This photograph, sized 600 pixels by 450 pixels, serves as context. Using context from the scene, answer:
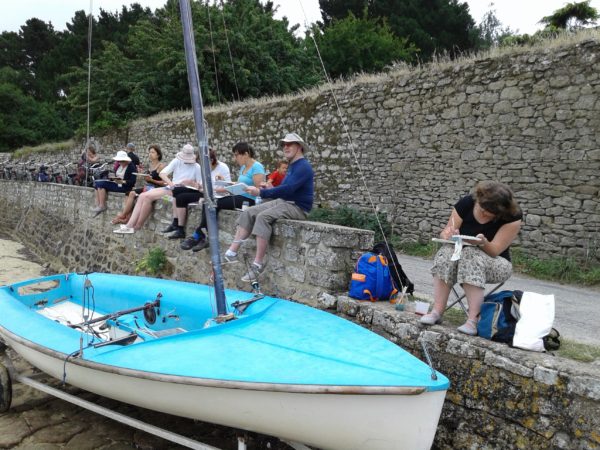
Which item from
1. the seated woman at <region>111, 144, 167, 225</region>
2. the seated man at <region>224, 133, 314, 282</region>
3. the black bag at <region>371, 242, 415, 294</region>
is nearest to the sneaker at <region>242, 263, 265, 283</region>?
the seated man at <region>224, 133, 314, 282</region>

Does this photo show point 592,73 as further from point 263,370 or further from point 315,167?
point 263,370

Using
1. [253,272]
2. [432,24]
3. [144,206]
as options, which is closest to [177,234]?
[144,206]

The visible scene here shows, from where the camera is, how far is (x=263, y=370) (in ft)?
9.01

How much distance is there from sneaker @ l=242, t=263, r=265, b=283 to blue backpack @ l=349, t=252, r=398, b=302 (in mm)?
1191

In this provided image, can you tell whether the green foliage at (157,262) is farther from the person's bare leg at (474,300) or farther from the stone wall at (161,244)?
the person's bare leg at (474,300)

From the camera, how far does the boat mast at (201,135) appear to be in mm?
3889

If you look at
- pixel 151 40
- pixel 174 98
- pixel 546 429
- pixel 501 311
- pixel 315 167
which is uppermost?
pixel 151 40

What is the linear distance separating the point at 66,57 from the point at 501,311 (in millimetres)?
42573

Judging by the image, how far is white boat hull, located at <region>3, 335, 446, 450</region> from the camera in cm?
254

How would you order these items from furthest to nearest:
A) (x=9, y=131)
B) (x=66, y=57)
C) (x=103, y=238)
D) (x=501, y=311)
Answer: (x=66, y=57), (x=9, y=131), (x=103, y=238), (x=501, y=311)

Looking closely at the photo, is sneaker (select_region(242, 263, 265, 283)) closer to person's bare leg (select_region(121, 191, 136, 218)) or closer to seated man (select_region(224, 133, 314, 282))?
seated man (select_region(224, 133, 314, 282))

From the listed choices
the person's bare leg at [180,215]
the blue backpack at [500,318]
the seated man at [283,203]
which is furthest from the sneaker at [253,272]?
the blue backpack at [500,318]

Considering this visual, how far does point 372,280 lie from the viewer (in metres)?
4.17

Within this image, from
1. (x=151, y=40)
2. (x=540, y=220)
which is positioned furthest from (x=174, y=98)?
(x=540, y=220)
